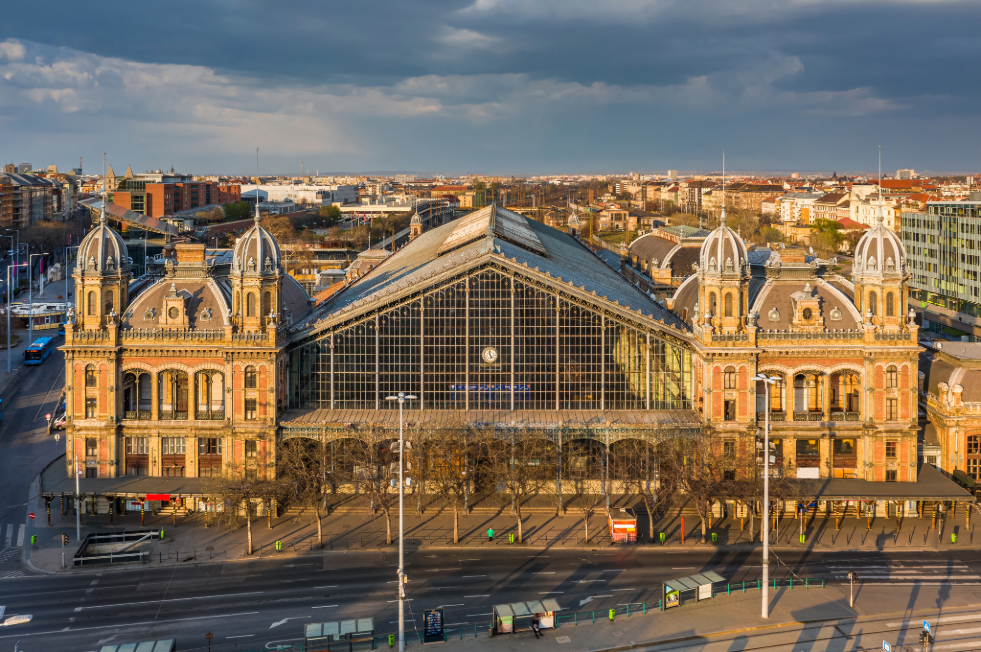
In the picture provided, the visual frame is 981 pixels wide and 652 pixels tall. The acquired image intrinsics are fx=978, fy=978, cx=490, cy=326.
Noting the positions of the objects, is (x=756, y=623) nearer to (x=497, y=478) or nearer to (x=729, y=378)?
(x=497, y=478)

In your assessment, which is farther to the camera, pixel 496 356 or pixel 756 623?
pixel 496 356

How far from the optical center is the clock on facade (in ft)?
293

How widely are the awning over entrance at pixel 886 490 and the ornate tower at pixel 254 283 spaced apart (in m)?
49.5

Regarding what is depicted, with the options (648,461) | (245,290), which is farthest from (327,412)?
(648,461)

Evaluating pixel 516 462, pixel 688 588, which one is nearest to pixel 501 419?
pixel 516 462

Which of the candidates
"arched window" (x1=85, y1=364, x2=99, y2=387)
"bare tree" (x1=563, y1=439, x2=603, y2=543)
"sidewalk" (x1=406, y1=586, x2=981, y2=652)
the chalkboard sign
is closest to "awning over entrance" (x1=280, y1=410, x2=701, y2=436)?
"bare tree" (x1=563, y1=439, x2=603, y2=543)

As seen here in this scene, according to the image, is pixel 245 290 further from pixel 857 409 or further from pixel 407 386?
pixel 857 409

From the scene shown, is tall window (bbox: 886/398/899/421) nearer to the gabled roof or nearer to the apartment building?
the gabled roof

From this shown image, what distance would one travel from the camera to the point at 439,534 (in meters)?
81.3

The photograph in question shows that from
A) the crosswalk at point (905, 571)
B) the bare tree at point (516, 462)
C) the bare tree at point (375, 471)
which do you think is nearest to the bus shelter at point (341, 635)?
the bare tree at point (375, 471)

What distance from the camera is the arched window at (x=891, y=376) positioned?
86562 mm

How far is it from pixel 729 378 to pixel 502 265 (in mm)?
22563

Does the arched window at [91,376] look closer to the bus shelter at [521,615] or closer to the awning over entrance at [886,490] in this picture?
the bus shelter at [521,615]

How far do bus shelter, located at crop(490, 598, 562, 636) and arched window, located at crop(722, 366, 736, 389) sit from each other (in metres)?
32.2
